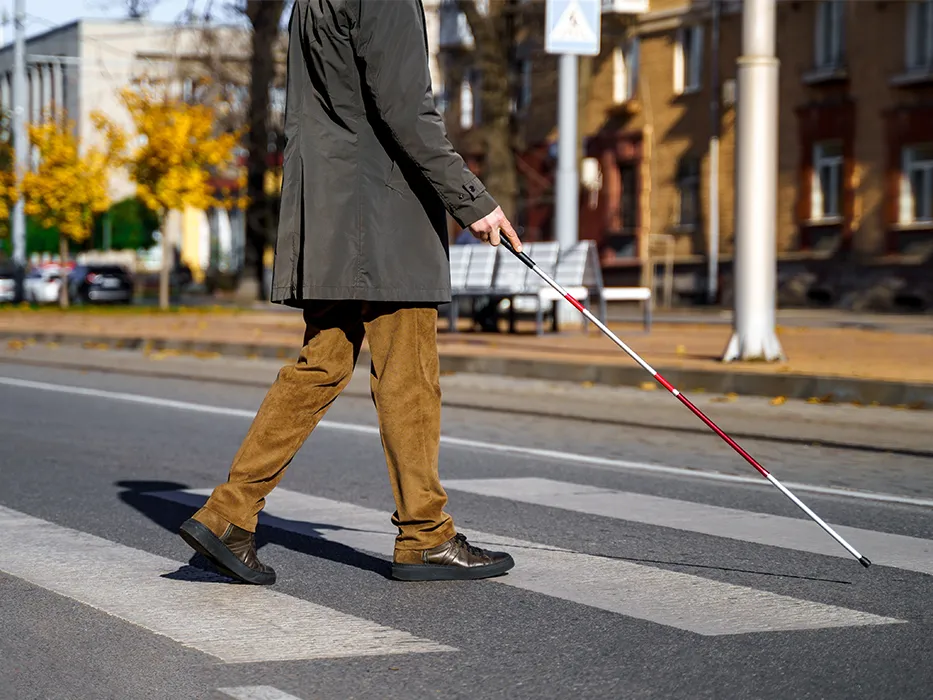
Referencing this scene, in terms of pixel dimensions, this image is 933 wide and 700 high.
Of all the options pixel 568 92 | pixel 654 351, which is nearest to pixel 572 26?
pixel 568 92

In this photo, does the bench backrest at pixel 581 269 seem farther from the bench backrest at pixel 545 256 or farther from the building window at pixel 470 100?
the building window at pixel 470 100

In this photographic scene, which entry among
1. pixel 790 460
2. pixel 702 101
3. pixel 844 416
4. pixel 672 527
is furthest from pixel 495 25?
pixel 672 527

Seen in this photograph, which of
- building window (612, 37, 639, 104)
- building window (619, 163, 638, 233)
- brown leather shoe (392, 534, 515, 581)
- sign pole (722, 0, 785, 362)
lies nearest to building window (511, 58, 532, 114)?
building window (612, 37, 639, 104)

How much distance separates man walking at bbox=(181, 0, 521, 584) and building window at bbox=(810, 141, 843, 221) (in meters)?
30.0

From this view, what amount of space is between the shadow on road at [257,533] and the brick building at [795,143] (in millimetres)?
22359

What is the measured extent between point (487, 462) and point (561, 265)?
37.0ft

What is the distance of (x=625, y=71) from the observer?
40.5 meters

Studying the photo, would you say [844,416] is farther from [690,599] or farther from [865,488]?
[690,599]

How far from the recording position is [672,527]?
255 inches

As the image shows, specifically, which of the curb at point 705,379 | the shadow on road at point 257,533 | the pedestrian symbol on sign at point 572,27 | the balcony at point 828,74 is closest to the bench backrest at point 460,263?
the pedestrian symbol on sign at point 572,27

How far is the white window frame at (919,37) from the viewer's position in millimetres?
31375

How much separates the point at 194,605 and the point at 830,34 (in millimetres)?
30891

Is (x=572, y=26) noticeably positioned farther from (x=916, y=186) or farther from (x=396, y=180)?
(x=396, y=180)

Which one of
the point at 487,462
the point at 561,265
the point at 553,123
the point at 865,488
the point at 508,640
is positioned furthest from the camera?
the point at 553,123
